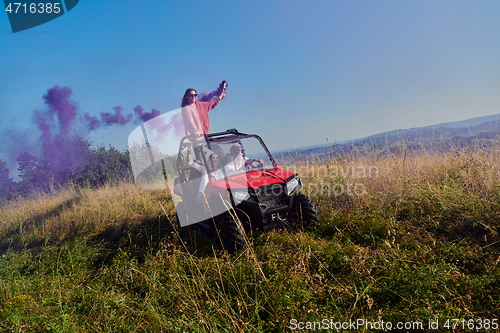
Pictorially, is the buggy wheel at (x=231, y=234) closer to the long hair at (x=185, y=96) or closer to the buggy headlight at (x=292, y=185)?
the buggy headlight at (x=292, y=185)

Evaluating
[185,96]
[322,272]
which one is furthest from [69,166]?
[322,272]

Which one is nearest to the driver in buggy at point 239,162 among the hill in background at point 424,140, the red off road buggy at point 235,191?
the red off road buggy at point 235,191

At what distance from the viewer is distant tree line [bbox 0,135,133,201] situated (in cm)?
1344

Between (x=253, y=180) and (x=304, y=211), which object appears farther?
(x=304, y=211)

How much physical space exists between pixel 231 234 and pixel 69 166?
1425 centimetres

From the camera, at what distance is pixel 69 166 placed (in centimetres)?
1405

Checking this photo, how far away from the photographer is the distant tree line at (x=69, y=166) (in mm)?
13438

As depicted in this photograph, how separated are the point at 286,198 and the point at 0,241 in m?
7.99

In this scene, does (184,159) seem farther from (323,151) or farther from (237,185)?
(323,151)

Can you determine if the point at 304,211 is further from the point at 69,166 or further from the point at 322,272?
the point at 69,166

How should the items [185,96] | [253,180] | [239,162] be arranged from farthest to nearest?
1. [185,96]
2. [239,162]
3. [253,180]

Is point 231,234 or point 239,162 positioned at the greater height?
point 239,162

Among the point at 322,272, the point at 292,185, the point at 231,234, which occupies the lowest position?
the point at 322,272

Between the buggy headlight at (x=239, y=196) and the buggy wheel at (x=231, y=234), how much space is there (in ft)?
0.83
